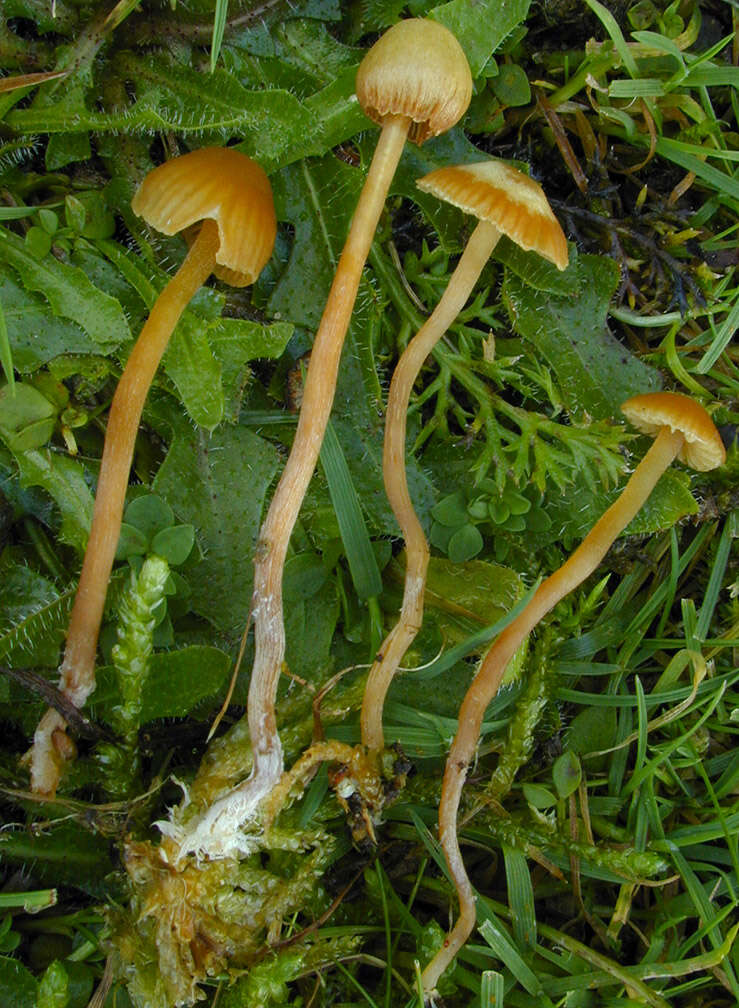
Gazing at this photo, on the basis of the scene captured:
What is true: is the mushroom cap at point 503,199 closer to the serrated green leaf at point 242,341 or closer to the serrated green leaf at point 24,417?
the serrated green leaf at point 242,341

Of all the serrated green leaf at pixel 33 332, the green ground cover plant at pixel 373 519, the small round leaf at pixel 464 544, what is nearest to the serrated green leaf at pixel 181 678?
the green ground cover plant at pixel 373 519

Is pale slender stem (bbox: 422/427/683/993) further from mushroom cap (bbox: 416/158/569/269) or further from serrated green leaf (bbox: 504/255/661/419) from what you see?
mushroom cap (bbox: 416/158/569/269)

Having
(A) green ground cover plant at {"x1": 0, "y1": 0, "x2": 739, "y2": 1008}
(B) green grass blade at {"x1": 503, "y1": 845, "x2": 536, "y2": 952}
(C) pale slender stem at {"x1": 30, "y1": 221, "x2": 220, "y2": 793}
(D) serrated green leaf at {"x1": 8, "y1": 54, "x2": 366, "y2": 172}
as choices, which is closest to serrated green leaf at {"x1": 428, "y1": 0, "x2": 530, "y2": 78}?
(A) green ground cover plant at {"x1": 0, "y1": 0, "x2": 739, "y2": 1008}

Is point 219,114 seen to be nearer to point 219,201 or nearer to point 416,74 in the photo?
point 219,201

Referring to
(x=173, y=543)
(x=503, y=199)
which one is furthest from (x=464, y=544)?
(x=503, y=199)

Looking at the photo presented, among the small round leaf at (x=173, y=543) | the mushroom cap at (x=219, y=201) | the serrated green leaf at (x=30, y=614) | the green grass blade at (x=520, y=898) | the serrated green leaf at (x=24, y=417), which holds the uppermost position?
the mushroom cap at (x=219, y=201)
